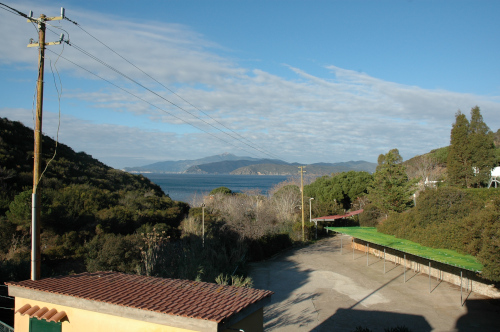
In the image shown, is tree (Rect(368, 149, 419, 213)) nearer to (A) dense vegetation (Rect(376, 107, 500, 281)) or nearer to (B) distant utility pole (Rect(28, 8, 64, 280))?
(A) dense vegetation (Rect(376, 107, 500, 281))

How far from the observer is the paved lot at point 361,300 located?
11164mm

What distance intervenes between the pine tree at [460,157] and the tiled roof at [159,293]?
A: 30.8 m

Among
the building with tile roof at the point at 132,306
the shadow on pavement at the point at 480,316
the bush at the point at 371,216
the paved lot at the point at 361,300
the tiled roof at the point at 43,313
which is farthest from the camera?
the bush at the point at 371,216

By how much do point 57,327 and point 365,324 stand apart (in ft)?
28.9

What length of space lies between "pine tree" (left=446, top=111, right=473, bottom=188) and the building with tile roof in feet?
101

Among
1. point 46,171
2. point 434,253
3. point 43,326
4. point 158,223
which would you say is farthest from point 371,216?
point 43,326

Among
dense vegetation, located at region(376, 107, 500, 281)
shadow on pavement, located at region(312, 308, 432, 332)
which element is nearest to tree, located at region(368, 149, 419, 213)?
dense vegetation, located at region(376, 107, 500, 281)

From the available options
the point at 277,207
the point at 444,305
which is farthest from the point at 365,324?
the point at 277,207

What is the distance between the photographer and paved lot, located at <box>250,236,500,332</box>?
440 inches

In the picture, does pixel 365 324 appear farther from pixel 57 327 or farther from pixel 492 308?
pixel 57 327

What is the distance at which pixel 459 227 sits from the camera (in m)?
14.3

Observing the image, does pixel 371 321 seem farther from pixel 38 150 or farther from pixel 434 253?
pixel 38 150

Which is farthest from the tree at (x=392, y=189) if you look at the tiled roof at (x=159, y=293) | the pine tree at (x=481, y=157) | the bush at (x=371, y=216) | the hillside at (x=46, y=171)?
the tiled roof at (x=159, y=293)

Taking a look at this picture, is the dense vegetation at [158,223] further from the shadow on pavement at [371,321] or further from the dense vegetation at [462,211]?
the shadow on pavement at [371,321]
